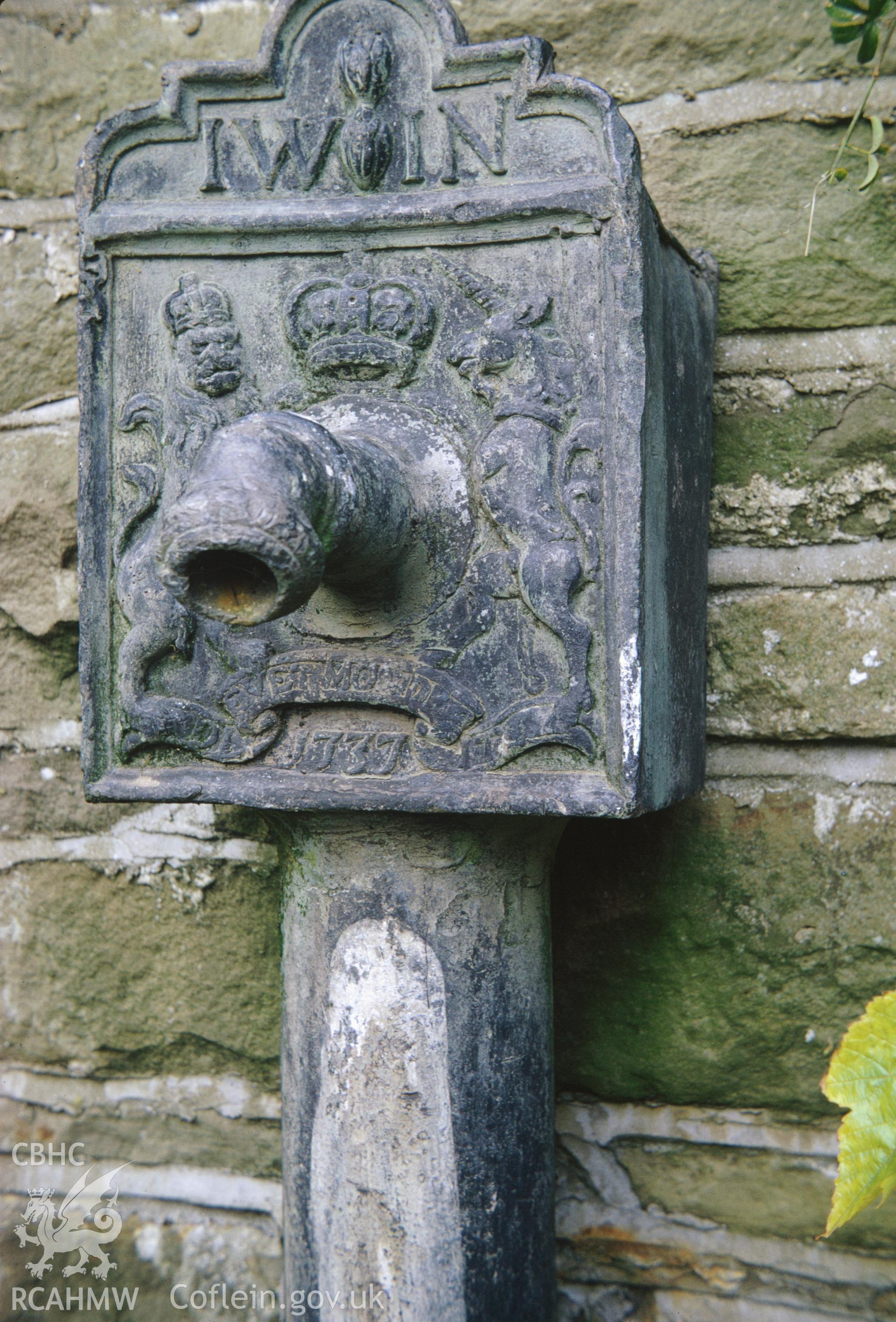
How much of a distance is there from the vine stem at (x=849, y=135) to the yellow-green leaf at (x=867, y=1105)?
642 mm

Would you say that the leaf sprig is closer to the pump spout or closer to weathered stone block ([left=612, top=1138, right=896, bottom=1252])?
the pump spout

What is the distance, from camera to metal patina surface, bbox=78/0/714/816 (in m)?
0.77

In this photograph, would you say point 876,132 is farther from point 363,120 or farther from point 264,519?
point 264,519

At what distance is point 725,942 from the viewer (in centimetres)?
100

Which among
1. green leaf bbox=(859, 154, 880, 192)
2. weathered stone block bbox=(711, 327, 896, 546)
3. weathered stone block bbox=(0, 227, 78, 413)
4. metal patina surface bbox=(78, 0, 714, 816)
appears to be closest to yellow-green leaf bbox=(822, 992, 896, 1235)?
metal patina surface bbox=(78, 0, 714, 816)

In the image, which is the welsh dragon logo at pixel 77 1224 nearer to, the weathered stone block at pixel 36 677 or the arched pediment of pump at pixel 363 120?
the weathered stone block at pixel 36 677

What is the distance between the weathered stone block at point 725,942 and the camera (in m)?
0.97

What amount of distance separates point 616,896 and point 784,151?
686 mm

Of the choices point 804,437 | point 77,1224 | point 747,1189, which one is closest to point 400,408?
point 804,437

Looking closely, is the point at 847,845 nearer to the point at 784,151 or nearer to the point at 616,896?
the point at 616,896

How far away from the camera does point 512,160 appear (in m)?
0.79

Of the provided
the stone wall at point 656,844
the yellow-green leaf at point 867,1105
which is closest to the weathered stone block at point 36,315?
the stone wall at point 656,844

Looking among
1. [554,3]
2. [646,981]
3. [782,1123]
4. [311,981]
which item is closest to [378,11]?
[554,3]

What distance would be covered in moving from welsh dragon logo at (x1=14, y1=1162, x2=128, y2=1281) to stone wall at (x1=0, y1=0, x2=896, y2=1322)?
0.02m
